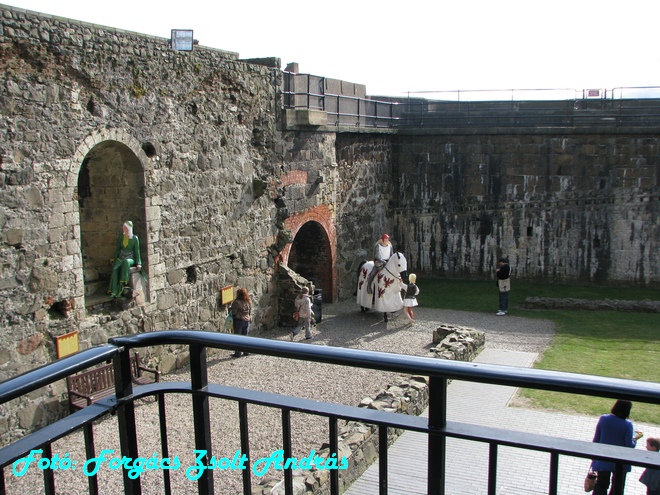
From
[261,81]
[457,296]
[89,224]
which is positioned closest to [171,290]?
[89,224]

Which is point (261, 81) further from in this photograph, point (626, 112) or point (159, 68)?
point (626, 112)

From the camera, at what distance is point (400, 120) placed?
1966 centimetres

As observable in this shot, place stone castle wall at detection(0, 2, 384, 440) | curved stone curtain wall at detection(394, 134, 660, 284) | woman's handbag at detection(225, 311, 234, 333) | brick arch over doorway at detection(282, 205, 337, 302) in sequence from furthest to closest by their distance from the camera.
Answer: curved stone curtain wall at detection(394, 134, 660, 284) → brick arch over doorway at detection(282, 205, 337, 302) → woman's handbag at detection(225, 311, 234, 333) → stone castle wall at detection(0, 2, 384, 440)

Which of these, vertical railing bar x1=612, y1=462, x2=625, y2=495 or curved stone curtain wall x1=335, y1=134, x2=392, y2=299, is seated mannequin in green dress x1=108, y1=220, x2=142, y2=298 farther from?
vertical railing bar x1=612, y1=462, x2=625, y2=495

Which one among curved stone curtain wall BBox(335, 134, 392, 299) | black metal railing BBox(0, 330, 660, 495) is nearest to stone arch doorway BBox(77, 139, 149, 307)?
curved stone curtain wall BBox(335, 134, 392, 299)

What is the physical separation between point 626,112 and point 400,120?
5.94m

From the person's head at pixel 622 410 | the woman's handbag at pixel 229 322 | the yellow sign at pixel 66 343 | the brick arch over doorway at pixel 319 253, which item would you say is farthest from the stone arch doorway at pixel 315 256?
the person's head at pixel 622 410

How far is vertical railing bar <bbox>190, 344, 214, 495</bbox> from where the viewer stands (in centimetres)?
241

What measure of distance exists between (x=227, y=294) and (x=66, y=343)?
12.2 feet

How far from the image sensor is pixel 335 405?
2.23 meters

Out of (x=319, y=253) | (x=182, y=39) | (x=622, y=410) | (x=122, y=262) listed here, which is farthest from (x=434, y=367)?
A: (x=319, y=253)

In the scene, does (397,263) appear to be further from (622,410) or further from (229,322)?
(622,410)

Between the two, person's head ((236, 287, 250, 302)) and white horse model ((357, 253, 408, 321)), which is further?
white horse model ((357, 253, 408, 321))

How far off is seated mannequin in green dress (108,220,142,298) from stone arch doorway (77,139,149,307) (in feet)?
0.77
